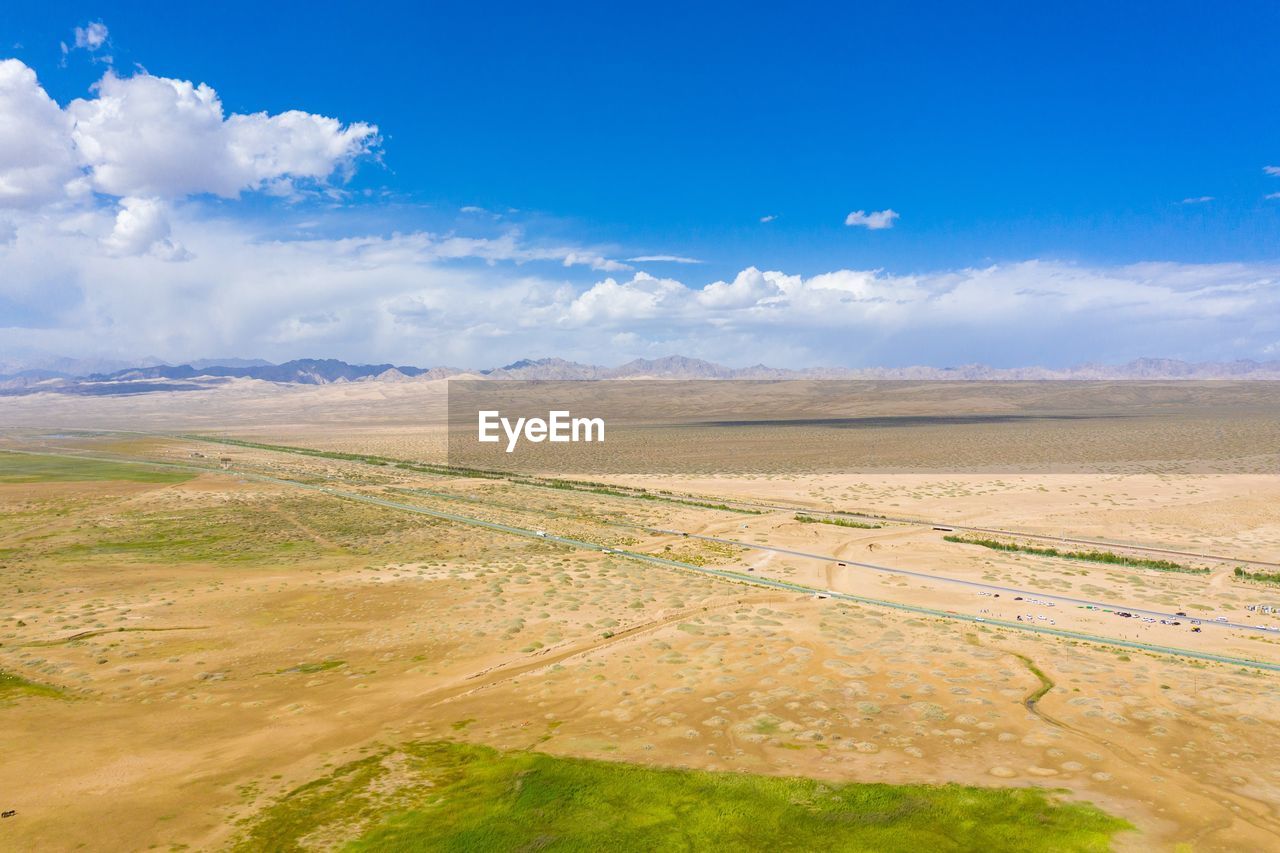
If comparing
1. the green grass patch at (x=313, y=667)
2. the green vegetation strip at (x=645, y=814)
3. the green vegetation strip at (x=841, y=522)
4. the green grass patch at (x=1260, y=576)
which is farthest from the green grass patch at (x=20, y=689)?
the green grass patch at (x=1260, y=576)

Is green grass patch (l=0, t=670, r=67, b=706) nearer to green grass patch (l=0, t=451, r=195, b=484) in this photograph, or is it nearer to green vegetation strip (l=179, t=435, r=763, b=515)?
green vegetation strip (l=179, t=435, r=763, b=515)

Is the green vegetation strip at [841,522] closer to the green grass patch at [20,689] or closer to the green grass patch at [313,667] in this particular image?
the green grass patch at [313,667]

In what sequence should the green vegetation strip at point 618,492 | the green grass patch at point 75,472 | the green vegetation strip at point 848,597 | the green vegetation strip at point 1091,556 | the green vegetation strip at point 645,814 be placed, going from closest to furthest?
1. the green vegetation strip at point 645,814
2. the green vegetation strip at point 848,597
3. the green vegetation strip at point 1091,556
4. the green vegetation strip at point 618,492
5. the green grass patch at point 75,472

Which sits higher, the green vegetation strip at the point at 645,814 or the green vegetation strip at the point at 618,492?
the green vegetation strip at the point at 645,814

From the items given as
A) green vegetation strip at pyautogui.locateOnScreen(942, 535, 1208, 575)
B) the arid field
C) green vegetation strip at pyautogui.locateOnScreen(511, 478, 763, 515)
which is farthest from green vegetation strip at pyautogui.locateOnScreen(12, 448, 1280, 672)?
green vegetation strip at pyautogui.locateOnScreen(511, 478, 763, 515)

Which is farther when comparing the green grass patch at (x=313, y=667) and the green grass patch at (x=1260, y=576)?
the green grass patch at (x=1260, y=576)

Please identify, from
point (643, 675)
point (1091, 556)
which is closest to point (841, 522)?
point (1091, 556)

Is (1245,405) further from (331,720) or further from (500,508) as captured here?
(331,720)
